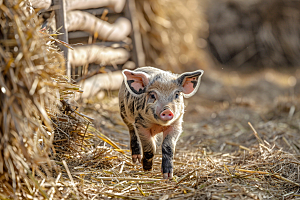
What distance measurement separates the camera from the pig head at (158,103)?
10.5ft

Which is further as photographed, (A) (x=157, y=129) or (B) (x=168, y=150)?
(A) (x=157, y=129)

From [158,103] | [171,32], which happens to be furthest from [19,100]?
[171,32]

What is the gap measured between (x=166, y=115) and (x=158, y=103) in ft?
0.62

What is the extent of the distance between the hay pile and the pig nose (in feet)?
15.7

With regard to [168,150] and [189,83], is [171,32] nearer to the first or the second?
[189,83]

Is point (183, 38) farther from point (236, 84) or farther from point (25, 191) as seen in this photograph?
point (25, 191)

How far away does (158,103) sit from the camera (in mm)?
3178

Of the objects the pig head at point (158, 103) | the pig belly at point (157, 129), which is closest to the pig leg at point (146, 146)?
the pig head at point (158, 103)

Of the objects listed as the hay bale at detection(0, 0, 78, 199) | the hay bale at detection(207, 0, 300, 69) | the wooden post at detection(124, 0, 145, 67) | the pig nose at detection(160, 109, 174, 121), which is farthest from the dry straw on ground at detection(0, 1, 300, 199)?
the hay bale at detection(207, 0, 300, 69)

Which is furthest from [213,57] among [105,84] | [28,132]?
[28,132]

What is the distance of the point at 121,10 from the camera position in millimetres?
7105

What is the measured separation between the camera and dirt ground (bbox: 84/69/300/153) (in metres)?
4.82

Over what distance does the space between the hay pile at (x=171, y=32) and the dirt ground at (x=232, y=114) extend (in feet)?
2.88

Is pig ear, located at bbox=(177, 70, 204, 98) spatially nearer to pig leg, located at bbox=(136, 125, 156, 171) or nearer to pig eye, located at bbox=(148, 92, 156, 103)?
pig eye, located at bbox=(148, 92, 156, 103)
